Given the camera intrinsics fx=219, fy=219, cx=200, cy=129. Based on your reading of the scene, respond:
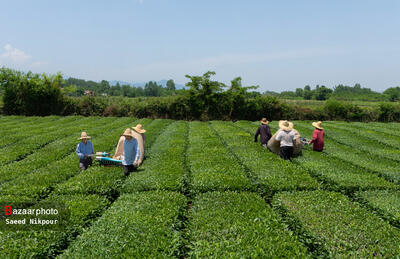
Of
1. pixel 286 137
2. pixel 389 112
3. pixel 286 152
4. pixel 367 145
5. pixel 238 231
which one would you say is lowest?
pixel 238 231

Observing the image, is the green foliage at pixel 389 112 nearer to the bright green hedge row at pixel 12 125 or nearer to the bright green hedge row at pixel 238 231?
the bright green hedge row at pixel 238 231

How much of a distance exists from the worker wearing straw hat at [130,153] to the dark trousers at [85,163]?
1940 millimetres

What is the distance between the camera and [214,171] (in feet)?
30.0

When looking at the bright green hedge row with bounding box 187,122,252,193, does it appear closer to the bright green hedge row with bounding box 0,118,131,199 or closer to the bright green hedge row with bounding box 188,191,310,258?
the bright green hedge row with bounding box 188,191,310,258

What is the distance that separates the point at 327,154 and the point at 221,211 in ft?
31.3

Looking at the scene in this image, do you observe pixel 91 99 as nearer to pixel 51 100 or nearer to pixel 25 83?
pixel 51 100

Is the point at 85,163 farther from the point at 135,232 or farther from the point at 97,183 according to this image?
the point at 135,232

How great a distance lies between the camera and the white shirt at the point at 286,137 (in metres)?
10.9

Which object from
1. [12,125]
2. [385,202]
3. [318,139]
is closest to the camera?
[385,202]

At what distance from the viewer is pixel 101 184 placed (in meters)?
7.84

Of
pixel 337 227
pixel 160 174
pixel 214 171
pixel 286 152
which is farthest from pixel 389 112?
pixel 160 174

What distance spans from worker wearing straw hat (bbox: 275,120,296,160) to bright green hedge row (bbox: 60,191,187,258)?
6.62 meters

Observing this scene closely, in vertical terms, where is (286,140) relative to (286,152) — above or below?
above

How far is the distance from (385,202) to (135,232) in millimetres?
7415
